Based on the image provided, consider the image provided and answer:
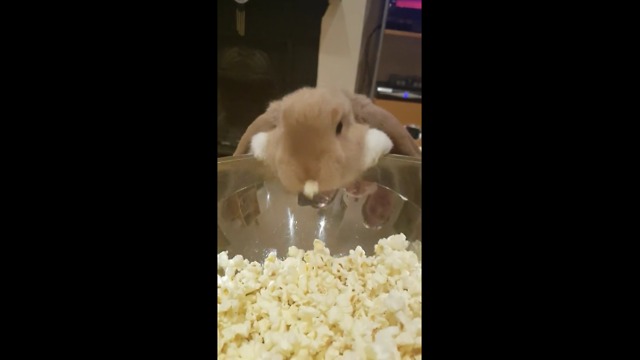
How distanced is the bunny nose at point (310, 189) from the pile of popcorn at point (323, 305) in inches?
5.2

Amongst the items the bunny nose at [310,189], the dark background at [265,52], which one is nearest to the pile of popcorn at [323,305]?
the bunny nose at [310,189]

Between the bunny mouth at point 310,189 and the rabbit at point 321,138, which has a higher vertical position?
the rabbit at point 321,138

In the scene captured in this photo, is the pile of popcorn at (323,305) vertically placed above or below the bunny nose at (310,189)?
below

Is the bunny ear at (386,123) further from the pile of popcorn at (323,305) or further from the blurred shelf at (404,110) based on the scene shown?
the pile of popcorn at (323,305)

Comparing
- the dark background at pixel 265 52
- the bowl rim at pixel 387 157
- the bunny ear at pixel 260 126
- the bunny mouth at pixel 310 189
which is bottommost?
the bunny mouth at pixel 310 189

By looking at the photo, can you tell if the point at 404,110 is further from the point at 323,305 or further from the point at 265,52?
the point at 323,305

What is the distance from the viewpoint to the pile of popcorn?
587 millimetres

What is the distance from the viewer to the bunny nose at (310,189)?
1.92 ft

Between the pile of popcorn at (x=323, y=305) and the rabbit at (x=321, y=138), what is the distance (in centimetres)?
16

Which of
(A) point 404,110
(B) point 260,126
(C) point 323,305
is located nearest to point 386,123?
(A) point 404,110

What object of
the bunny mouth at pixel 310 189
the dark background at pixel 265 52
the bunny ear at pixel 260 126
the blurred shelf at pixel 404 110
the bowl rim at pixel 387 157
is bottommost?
the bunny mouth at pixel 310 189

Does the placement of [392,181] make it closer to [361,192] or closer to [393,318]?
[361,192]

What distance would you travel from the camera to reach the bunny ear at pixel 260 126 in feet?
1.86

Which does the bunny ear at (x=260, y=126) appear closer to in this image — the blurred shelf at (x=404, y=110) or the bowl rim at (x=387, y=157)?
the bowl rim at (x=387, y=157)
